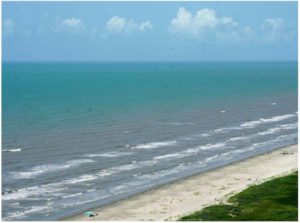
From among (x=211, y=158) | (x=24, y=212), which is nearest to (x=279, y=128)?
(x=211, y=158)

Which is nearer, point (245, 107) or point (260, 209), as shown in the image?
point (260, 209)

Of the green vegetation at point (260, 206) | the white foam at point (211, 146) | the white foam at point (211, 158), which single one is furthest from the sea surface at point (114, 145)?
the green vegetation at point (260, 206)

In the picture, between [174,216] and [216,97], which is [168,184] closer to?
[174,216]

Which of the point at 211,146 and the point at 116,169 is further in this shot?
the point at 211,146

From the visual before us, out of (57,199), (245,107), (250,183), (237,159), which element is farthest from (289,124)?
(57,199)

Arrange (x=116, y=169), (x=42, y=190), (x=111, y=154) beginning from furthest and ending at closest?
1. (x=111, y=154)
2. (x=116, y=169)
3. (x=42, y=190)

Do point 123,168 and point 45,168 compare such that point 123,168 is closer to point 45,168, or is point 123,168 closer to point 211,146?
point 45,168
